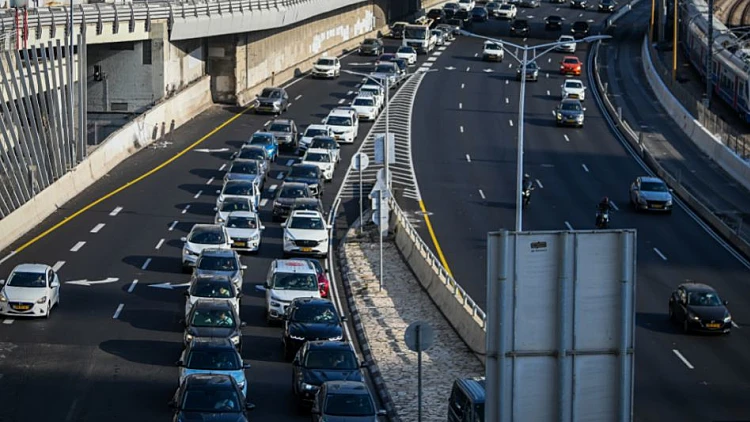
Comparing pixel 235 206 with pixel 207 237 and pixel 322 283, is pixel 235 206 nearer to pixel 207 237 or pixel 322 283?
pixel 207 237

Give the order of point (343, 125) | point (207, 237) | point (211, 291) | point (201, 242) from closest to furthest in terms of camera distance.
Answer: point (211, 291)
point (201, 242)
point (207, 237)
point (343, 125)

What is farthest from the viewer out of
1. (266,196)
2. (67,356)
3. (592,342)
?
(266,196)

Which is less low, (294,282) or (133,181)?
(294,282)

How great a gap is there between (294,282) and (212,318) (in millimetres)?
5226

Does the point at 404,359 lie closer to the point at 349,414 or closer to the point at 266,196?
the point at 349,414

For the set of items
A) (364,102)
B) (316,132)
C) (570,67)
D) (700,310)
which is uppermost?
(570,67)

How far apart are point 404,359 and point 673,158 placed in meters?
38.1

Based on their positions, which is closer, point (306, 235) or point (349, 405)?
point (349, 405)

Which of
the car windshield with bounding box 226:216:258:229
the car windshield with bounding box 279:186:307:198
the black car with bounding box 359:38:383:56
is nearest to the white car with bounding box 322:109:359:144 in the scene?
the car windshield with bounding box 279:186:307:198

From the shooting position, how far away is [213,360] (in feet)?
102

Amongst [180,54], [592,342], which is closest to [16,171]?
[180,54]

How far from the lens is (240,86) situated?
267 ft

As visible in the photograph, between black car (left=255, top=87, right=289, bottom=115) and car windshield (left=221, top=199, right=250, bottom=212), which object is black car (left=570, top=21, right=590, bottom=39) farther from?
car windshield (left=221, top=199, right=250, bottom=212)

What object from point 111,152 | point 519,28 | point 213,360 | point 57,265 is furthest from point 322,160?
point 519,28
